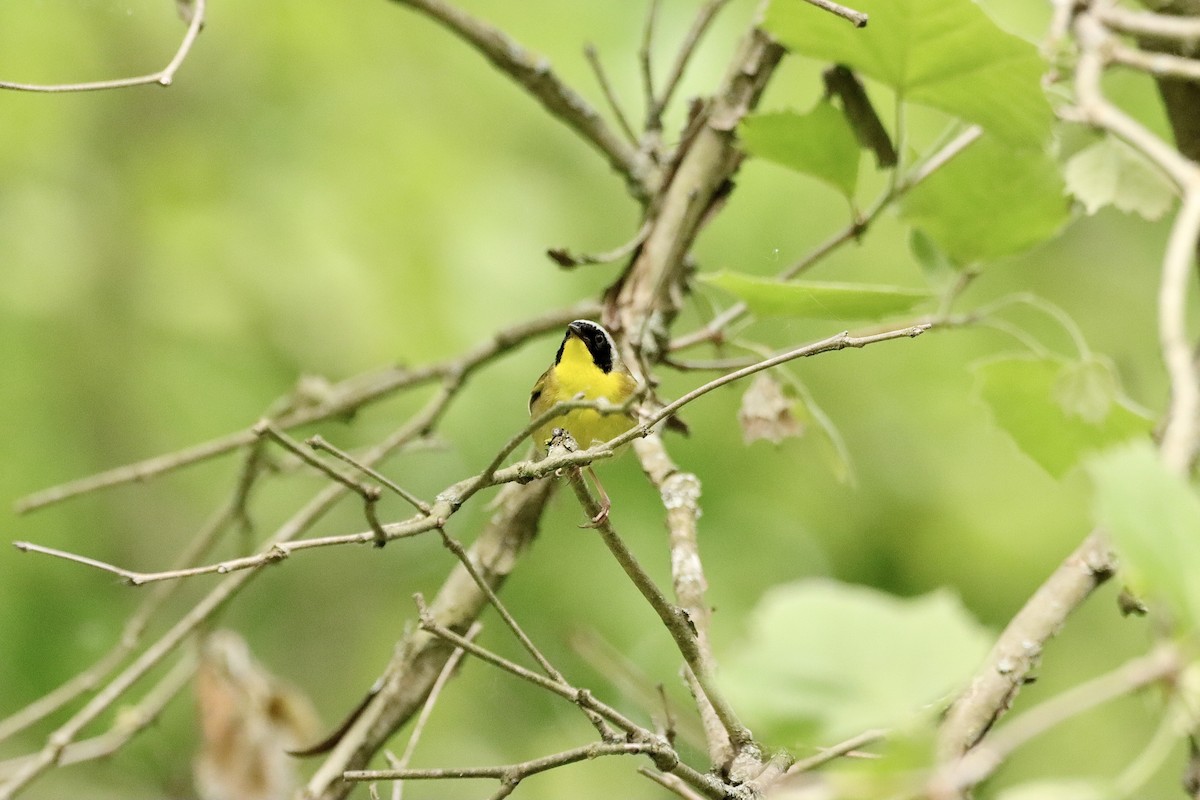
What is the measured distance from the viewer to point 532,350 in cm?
439

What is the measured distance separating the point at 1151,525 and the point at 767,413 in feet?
4.22

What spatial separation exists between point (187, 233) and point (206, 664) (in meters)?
2.32

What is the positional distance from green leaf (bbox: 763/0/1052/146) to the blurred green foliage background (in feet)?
7.12

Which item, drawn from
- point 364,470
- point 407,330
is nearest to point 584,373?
point 364,470

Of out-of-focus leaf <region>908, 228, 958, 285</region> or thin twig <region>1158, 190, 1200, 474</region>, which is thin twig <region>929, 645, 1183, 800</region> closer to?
thin twig <region>1158, 190, 1200, 474</region>

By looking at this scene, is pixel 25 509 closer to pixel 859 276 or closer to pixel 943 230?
pixel 943 230

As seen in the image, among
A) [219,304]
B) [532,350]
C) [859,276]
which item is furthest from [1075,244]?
[219,304]

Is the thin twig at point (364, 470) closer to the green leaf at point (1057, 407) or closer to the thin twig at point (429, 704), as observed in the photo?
the thin twig at point (429, 704)

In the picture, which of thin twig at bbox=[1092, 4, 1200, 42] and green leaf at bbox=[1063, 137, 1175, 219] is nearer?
thin twig at bbox=[1092, 4, 1200, 42]

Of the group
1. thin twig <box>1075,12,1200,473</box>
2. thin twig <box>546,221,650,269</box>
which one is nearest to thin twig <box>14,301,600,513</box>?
thin twig <box>546,221,650,269</box>

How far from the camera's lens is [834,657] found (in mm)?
588

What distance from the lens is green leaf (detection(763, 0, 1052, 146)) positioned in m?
1.67

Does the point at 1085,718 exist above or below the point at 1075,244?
below

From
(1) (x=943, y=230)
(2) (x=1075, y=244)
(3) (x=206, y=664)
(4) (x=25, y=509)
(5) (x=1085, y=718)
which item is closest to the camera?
(1) (x=943, y=230)
